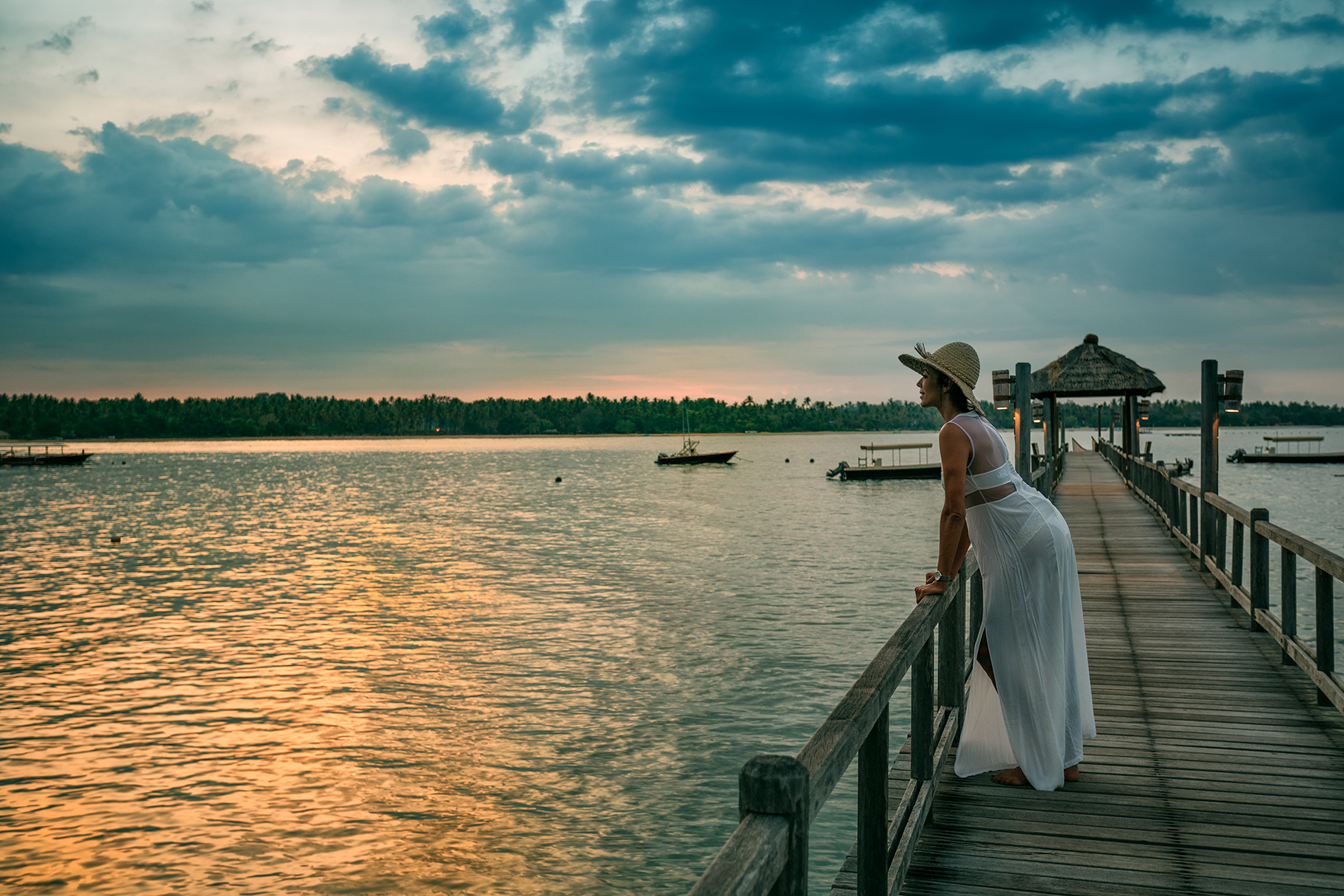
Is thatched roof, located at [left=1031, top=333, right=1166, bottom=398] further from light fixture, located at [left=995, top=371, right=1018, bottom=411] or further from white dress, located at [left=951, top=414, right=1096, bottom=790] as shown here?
white dress, located at [left=951, top=414, right=1096, bottom=790]

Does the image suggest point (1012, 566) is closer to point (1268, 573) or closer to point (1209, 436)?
point (1268, 573)

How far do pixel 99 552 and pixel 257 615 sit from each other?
17.0m

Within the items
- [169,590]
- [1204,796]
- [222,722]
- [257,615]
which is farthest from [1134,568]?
[169,590]

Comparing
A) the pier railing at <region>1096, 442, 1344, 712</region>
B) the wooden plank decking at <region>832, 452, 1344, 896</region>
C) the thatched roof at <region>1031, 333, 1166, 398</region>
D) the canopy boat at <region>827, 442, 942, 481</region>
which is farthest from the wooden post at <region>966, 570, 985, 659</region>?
the canopy boat at <region>827, 442, 942, 481</region>

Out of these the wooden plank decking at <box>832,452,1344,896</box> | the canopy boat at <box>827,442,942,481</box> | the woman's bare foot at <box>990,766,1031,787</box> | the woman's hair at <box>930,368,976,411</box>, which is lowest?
the canopy boat at <box>827,442,942,481</box>

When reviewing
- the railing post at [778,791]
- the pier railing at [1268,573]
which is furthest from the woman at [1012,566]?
the railing post at [778,791]

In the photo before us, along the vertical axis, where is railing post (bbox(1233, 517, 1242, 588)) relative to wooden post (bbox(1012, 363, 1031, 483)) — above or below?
below

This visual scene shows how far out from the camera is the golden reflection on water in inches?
339

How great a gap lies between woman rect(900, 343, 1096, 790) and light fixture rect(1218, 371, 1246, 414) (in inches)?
305

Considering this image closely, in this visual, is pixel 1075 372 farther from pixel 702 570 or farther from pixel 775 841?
pixel 775 841

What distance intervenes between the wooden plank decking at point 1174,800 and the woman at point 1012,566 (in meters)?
0.39

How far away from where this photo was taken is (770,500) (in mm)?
56719

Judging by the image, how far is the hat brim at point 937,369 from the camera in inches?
149

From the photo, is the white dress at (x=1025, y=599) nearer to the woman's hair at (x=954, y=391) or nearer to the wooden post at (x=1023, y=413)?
the woman's hair at (x=954, y=391)
